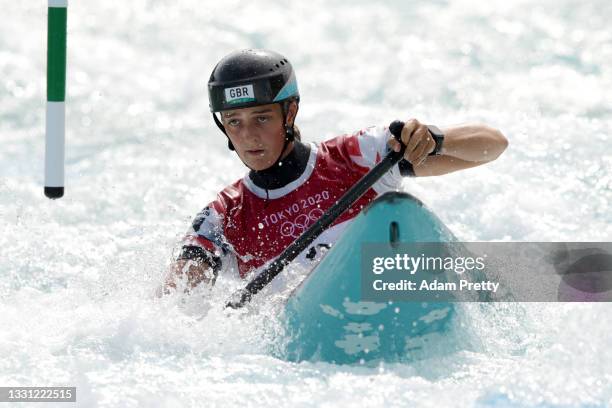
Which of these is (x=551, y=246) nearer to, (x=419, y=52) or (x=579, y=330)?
(x=579, y=330)

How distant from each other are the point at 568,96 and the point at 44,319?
17.7 ft

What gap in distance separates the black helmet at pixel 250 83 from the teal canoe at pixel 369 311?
0.82 meters

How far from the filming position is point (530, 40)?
9.60 meters

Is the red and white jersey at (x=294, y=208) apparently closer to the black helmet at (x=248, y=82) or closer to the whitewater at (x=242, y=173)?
the whitewater at (x=242, y=173)

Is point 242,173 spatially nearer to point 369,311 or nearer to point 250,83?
point 250,83

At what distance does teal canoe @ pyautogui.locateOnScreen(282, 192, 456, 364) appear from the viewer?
10.7ft

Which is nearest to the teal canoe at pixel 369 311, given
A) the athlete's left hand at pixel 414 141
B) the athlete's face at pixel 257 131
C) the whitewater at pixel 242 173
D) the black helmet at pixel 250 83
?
the whitewater at pixel 242 173

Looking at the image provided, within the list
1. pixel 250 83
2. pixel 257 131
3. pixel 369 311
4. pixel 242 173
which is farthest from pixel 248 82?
pixel 242 173

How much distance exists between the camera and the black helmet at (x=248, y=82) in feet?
12.8

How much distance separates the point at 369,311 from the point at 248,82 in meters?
1.10

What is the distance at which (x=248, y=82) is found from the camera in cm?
388

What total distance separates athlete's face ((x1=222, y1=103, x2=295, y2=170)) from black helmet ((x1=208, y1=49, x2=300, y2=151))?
0.13 feet

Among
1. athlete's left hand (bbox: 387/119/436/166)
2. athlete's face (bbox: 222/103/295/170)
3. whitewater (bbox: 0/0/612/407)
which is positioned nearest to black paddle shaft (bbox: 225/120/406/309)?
athlete's left hand (bbox: 387/119/436/166)

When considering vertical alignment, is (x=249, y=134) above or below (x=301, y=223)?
above
